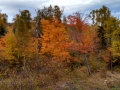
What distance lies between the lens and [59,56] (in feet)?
77.1

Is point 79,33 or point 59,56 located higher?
point 79,33

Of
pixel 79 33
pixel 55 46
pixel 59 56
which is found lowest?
pixel 59 56

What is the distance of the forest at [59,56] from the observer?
18188mm

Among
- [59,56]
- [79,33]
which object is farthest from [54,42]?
[79,33]

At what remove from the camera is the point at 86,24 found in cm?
2456

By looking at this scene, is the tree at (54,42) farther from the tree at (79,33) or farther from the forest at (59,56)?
the tree at (79,33)

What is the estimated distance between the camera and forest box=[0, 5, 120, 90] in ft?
59.7

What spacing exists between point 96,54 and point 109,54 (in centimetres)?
234

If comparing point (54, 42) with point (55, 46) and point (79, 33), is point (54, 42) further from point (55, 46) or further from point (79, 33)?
point (79, 33)

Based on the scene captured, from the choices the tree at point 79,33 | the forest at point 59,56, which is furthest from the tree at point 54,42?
the tree at point 79,33

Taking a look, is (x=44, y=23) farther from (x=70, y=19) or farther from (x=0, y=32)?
(x=0, y=32)

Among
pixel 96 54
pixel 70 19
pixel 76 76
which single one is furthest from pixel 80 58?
pixel 70 19

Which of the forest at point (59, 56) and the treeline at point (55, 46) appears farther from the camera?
the treeline at point (55, 46)

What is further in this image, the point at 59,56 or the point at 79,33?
the point at 79,33
